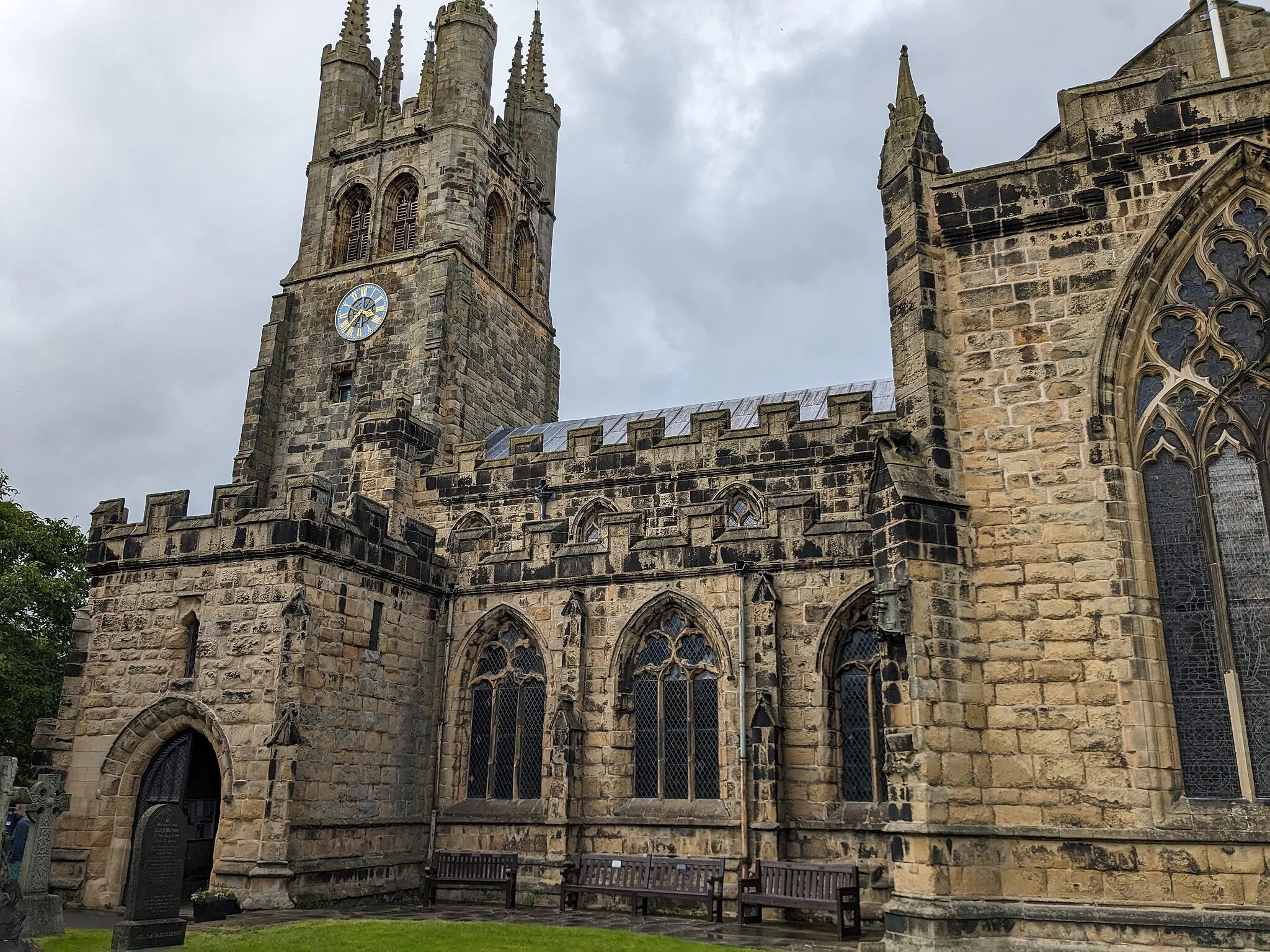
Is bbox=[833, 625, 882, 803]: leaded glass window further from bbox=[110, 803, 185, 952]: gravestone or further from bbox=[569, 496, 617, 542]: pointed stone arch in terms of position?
bbox=[110, 803, 185, 952]: gravestone

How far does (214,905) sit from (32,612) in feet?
60.5

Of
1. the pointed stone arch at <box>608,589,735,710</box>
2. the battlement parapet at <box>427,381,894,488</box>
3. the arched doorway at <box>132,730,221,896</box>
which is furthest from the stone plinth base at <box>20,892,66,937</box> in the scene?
the battlement parapet at <box>427,381,894,488</box>

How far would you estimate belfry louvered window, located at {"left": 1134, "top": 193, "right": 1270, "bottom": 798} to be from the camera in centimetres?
998

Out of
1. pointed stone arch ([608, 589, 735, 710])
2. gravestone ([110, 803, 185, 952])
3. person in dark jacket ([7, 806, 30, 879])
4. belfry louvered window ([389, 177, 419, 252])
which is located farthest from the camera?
belfry louvered window ([389, 177, 419, 252])

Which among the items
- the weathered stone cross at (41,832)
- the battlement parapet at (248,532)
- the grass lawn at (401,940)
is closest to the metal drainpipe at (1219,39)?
the grass lawn at (401,940)

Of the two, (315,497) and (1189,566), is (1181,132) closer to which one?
(1189,566)

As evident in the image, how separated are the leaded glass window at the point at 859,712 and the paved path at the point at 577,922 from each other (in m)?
2.30

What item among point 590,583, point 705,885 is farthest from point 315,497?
point 705,885

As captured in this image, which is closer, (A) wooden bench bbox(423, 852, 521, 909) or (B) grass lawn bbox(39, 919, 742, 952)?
(B) grass lawn bbox(39, 919, 742, 952)

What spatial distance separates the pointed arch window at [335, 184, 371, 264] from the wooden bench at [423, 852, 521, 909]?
1907 centimetres

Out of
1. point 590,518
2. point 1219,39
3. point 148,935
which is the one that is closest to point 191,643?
point 148,935

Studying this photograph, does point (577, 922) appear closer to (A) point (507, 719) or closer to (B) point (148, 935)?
(A) point (507, 719)

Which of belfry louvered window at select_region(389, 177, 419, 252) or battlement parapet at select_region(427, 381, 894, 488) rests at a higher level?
belfry louvered window at select_region(389, 177, 419, 252)

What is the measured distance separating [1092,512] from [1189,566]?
41.0 inches
